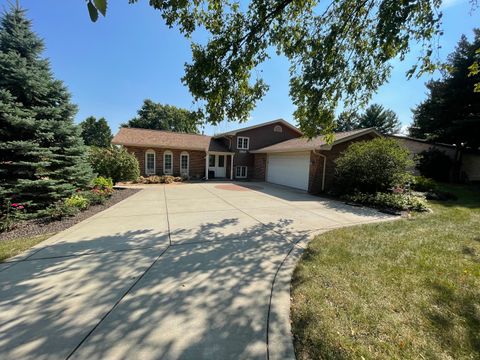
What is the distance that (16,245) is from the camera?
459cm

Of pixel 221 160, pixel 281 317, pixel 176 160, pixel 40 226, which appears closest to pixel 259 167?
pixel 221 160

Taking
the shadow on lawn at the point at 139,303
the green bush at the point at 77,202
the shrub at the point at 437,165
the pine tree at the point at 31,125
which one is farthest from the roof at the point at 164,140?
the shrub at the point at 437,165

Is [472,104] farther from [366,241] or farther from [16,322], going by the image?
[16,322]

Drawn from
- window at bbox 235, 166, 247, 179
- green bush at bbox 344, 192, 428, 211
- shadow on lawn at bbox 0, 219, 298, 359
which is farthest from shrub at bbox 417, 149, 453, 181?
shadow on lawn at bbox 0, 219, 298, 359

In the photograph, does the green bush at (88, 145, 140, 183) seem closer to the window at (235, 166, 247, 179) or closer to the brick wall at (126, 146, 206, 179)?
the brick wall at (126, 146, 206, 179)

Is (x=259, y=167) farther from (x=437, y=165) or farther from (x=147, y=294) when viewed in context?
(x=147, y=294)

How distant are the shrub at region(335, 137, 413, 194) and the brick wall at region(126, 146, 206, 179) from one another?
1234cm

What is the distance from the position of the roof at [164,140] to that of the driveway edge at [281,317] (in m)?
16.2

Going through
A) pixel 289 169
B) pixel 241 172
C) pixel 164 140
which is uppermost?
pixel 164 140

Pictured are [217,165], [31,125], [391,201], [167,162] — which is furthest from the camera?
[217,165]

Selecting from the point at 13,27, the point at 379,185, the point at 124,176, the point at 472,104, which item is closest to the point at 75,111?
the point at 13,27

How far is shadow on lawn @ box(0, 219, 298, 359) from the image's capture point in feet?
7.16

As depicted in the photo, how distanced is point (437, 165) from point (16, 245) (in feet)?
87.2

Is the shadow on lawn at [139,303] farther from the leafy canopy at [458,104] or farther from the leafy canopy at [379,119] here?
the leafy canopy at [379,119]
